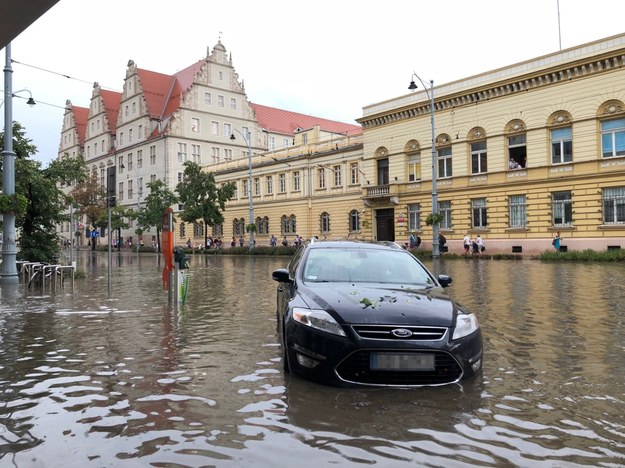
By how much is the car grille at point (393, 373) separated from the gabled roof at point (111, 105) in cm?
8570

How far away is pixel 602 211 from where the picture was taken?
3212cm

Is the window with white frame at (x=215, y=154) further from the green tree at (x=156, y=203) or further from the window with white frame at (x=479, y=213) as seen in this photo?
the window with white frame at (x=479, y=213)

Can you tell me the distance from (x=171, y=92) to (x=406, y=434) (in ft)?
256

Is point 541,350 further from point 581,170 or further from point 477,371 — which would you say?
point 581,170

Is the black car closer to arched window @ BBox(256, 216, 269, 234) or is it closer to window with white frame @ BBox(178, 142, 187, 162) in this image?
arched window @ BBox(256, 216, 269, 234)

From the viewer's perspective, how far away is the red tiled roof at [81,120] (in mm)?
92581

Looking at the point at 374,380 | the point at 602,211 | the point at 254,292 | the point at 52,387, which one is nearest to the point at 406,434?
the point at 374,380

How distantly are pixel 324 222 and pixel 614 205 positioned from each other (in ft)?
87.4

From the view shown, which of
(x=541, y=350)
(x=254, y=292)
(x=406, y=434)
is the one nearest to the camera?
(x=406, y=434)

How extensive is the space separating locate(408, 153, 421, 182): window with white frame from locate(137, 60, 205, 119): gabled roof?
38.5 m

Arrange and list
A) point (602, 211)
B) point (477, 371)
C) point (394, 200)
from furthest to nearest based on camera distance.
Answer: point (394, 200) → point (602, 211) → point (477, 371)

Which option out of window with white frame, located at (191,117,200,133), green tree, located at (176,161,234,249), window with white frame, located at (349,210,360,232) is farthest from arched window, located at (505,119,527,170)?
window with white frame, located at (191,117,200,133)

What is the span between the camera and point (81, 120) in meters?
95.6

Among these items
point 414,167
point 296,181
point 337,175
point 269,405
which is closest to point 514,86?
point 414,167
